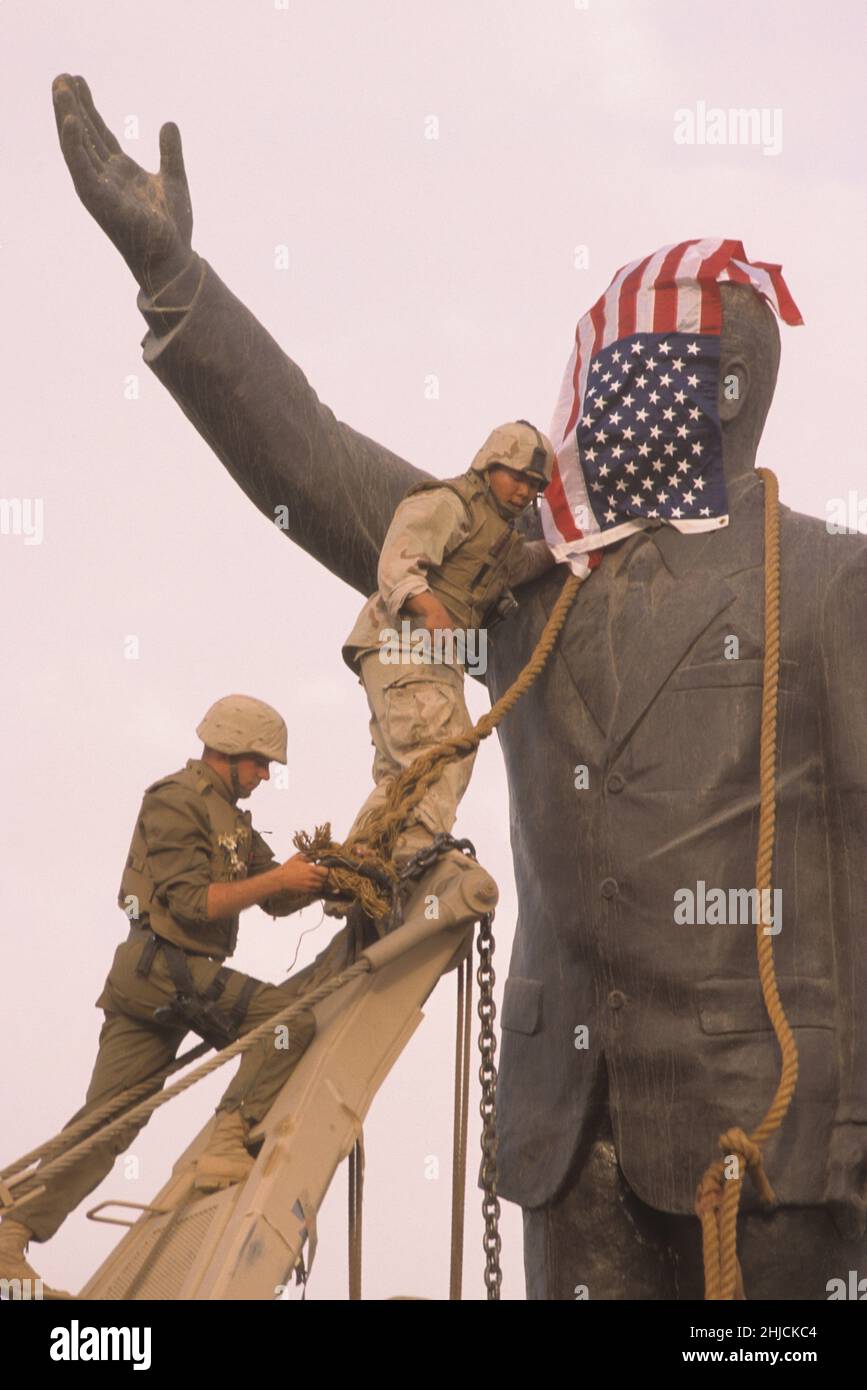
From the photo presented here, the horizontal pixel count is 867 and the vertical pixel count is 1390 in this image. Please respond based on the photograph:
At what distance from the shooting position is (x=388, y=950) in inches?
215

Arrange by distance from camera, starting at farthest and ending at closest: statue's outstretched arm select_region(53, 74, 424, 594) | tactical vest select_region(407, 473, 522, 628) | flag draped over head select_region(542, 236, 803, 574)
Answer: flag draped over head select_region(542, 236, 803, 574)
tactical vest select_region(407, 473, 522, 628)
statue's outstretched arm select_region(53, 74, 424, 594)

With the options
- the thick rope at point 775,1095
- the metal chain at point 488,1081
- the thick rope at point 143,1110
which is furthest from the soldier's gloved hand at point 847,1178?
the thick rope at point 143,1110

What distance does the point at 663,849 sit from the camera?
19.2ft

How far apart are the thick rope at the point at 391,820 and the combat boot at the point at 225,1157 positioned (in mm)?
557

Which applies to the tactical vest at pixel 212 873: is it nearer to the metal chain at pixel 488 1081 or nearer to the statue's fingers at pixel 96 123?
the metal chain at pixel 488 1081

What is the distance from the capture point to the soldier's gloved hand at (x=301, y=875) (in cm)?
542

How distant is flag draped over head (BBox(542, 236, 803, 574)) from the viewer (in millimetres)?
6102

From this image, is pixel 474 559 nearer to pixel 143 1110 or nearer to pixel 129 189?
pixel 129 189

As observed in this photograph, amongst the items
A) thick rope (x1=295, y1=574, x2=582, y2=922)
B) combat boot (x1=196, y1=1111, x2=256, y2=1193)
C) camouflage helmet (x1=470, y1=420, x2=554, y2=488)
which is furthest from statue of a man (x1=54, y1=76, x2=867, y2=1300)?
combat boot (x1=196, y1=1111, x2=256, y2=1193)

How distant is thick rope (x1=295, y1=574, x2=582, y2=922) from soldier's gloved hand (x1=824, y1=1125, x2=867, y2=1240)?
1190 millimetres

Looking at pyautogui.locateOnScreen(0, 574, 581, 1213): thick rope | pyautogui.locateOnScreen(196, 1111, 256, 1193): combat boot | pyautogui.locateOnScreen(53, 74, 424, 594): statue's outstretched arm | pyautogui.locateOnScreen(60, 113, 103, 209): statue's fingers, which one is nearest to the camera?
pyautogui.locateOnScreen(0, 574, 581, 1213): thick rope

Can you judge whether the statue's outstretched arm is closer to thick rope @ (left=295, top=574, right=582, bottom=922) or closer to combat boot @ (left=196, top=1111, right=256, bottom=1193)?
thick rope @ (left=295, top=574, right=582, bottom=922)

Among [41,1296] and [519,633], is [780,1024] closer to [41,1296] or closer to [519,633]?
[519,633]

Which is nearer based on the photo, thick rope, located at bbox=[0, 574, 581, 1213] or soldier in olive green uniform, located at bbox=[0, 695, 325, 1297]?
thick rope, located at bbox=[0, 574, 581, 1213]
